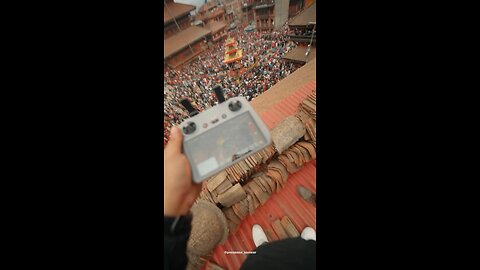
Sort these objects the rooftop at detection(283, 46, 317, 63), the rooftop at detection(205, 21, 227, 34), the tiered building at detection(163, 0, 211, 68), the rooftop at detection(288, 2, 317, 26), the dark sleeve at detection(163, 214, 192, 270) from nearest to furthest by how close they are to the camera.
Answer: the dark sleeve at detection(163, 214, 192, 270) < the tiered building at detection(163, 0, 211, 68) < the rooftop at detection(288, 2, 317, 26) < the rooftop at detection(205, 21, 227, 34) < the rooftop at detection(283, 46, 317, 63)

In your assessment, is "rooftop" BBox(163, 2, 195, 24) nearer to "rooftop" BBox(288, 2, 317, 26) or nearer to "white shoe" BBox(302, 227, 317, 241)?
"rooftop" BBox(288, 2, 317, 26)

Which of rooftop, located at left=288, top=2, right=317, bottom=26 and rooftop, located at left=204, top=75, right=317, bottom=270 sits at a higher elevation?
rooftop, located at left=288, top=2, right=317, bottom=26

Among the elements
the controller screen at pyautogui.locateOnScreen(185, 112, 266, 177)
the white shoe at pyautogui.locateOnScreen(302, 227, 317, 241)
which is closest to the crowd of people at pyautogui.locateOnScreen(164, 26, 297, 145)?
the controller screen at pyautogui.locateOnScreen(185, 112, 266, 177)

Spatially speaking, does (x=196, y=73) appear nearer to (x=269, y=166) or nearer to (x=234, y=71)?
(x=234, y=71)

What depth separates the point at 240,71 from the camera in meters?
2.52

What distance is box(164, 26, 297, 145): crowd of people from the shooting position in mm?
2195

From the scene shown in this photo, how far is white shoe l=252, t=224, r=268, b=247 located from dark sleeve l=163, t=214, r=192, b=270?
0.71m

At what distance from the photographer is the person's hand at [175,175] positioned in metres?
1.31

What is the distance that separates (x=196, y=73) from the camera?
271 cm

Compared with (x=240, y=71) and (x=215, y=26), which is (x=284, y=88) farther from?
(x=215, y=26)

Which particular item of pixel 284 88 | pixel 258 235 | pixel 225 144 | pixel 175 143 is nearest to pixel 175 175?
pixel 175 143

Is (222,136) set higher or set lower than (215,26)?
lower

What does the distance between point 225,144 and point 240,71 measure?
149 cm
